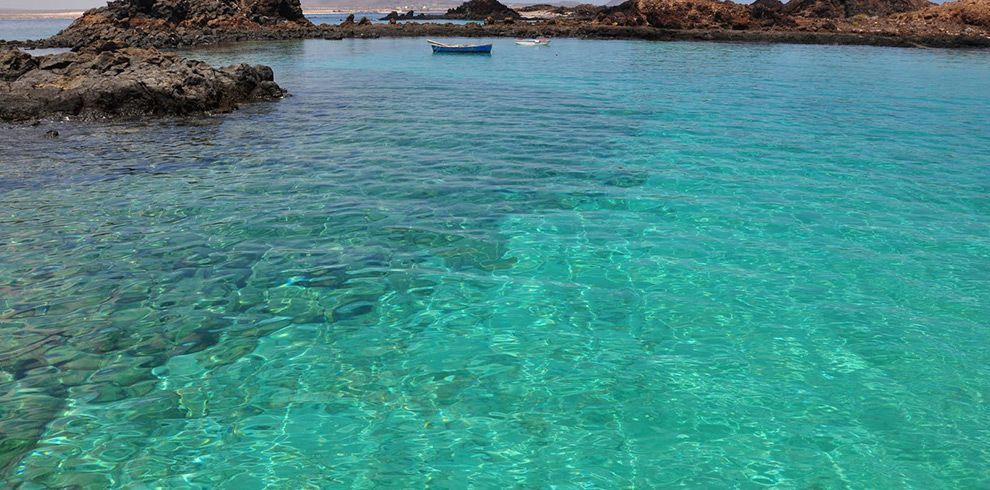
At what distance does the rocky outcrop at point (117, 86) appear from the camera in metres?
23.1

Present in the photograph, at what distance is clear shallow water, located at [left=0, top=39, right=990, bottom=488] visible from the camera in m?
6.05

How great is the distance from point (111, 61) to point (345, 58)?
1012 inches

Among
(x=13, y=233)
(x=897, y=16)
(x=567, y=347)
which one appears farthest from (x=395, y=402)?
(x=897, y=16)

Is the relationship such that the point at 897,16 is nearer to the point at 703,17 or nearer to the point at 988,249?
the point at 703,17

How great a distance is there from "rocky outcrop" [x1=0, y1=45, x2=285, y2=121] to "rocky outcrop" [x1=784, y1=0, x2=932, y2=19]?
9486 centimetres

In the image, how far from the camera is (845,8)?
9712 centimetres

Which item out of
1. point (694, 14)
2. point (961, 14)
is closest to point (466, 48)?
point (694, 14)

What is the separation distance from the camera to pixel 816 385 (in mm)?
7148

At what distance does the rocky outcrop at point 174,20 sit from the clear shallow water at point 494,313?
5522 cm

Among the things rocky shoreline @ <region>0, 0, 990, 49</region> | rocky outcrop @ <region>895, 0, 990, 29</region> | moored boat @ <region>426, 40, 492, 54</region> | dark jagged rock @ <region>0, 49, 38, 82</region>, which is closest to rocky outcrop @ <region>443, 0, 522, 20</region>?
A: rocky shoreline @ <region>0, 0, 990, 49</region>

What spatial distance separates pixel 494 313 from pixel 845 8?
364ft

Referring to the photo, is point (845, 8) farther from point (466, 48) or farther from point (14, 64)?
point (14, 64)

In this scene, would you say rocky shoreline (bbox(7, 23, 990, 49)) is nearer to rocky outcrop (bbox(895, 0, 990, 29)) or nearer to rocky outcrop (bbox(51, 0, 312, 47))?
rocky outcrop (bbox(51, 0, 312, 47))

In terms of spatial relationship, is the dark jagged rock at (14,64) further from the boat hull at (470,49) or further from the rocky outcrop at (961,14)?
the rocky outcrop at (961,14)
